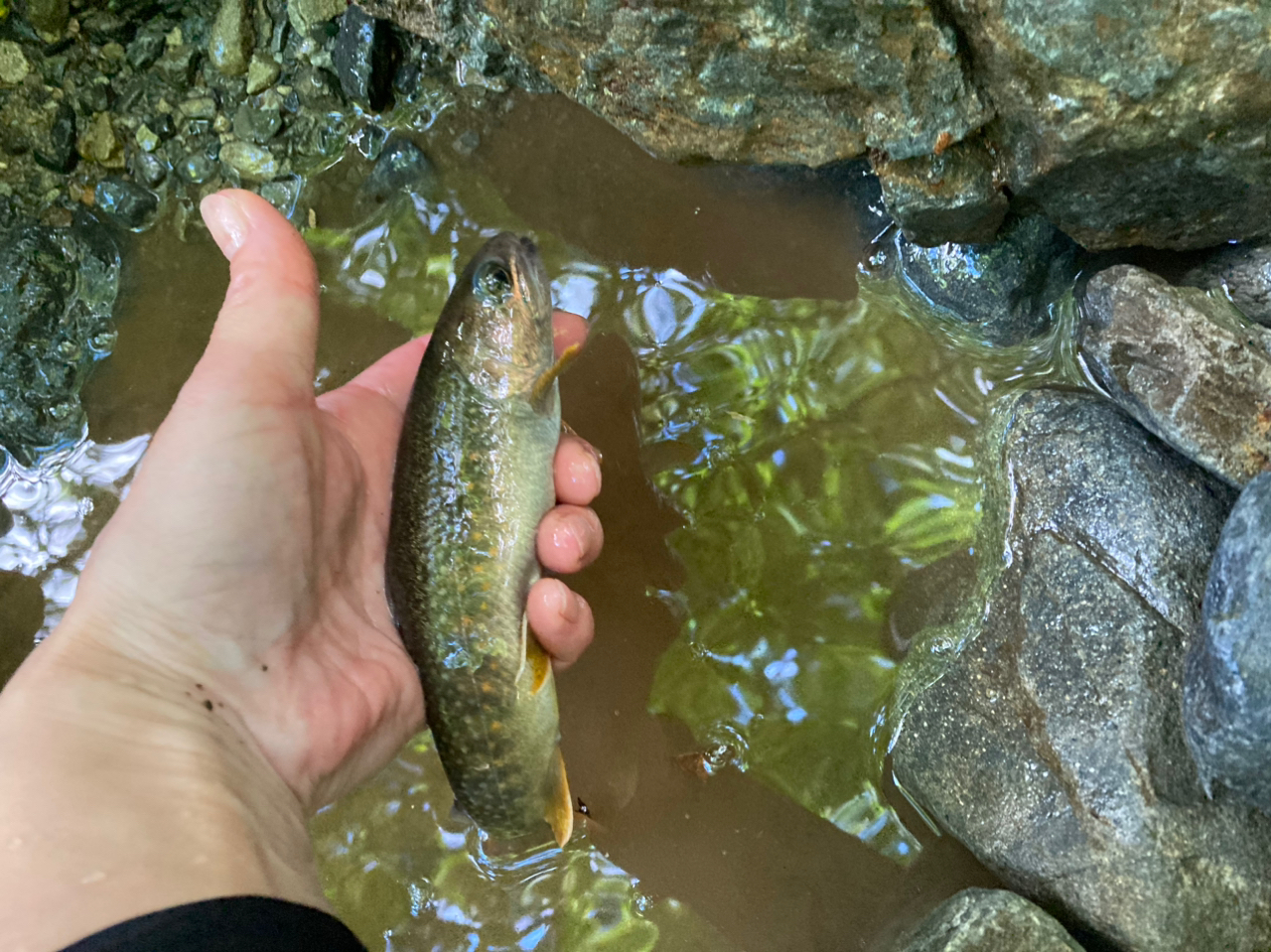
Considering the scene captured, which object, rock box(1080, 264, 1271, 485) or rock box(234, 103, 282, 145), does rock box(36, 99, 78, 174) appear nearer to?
rock box(234, 103, 282, 145)

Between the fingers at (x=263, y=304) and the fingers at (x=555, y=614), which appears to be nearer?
the fingers at (x=263, y=304)

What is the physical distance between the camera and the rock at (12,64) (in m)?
3.49

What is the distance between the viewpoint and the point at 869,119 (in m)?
2.48

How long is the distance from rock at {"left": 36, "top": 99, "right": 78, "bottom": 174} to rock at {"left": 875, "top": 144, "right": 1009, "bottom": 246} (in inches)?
123

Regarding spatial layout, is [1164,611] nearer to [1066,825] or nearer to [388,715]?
[1066,825]

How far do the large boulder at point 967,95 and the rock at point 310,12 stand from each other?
981mm

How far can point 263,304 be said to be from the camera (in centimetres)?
225

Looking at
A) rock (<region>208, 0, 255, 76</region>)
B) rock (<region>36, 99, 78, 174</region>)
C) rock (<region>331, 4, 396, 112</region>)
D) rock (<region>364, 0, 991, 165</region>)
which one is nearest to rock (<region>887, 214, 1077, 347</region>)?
rock (<region>364, 0, 991, 165</region>)

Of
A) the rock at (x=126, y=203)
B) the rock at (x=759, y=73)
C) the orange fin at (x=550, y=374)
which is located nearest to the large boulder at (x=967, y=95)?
the rock at (x=759, y=73)

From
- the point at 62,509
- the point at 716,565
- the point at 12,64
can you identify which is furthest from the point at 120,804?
the point at 12,64

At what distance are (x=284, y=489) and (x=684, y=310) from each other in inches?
60.2

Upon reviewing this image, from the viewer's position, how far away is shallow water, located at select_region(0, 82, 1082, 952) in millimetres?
2828

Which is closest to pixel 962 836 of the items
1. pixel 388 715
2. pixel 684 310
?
pixel 388 715

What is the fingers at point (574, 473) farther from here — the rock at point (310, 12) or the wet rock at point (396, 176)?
the rock at point (310, 12)
